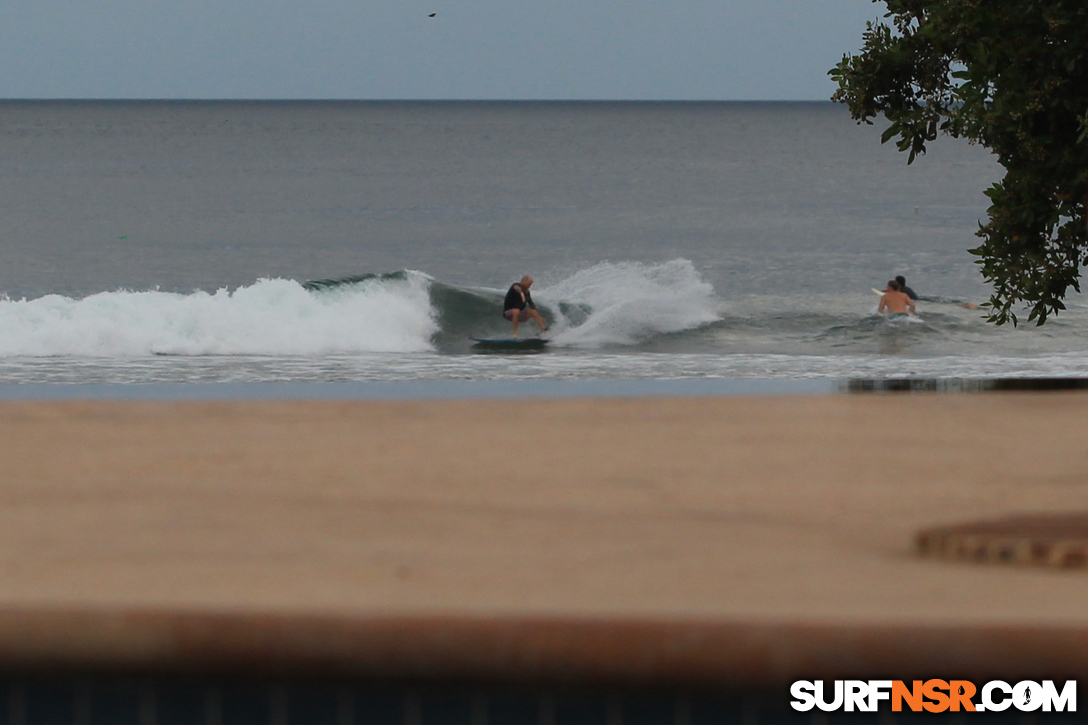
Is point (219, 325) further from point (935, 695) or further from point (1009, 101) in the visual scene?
point (935, 695)

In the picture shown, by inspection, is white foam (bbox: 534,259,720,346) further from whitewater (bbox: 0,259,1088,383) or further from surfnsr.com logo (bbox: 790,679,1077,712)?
surfnsr.com logo (bbox: 790,679,1077,712)

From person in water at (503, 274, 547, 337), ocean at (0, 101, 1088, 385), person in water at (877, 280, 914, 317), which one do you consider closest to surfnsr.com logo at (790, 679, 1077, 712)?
ocean at (0, 101, 1088, 385)

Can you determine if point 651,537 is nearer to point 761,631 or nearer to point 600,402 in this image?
point 761,631

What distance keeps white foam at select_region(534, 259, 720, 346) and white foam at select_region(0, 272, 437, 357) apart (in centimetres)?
301

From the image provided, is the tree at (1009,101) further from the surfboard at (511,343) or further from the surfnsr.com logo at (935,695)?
the surfboard at (511,343)

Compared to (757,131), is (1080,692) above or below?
below

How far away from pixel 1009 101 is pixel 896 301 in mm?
19963

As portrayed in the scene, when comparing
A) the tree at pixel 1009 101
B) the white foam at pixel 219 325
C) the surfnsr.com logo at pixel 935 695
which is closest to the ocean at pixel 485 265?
the white foam at pixel 219 325

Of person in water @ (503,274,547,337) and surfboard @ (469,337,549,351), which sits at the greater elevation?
person in water @ (503,274,547,337)

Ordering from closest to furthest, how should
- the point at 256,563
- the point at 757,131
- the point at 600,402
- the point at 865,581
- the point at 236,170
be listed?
the point at 865,581 < the point at 256,563 < the point at 600,402 < the point at 236,170 < the point at 757,131

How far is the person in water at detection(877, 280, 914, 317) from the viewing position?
92.7 feet

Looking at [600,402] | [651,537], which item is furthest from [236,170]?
[651,537]

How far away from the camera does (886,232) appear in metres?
54.9

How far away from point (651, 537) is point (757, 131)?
157580 mm
